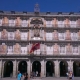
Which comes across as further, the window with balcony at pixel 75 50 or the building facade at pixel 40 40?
the window with balcony at pixel 75 50

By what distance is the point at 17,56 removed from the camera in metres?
45.3

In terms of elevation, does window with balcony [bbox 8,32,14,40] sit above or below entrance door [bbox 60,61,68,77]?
above

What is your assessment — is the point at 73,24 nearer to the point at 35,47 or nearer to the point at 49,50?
the point at 49,50

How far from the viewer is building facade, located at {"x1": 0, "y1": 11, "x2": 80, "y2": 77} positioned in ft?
149

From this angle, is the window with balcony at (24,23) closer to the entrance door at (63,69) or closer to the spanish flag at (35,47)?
the spanish flag at (35,47)

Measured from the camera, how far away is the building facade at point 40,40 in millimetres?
45562

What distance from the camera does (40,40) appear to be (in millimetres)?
46375

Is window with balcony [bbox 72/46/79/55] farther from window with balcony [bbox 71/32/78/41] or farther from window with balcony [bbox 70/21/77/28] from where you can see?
window with balcony [bbox 70/21/77/28]

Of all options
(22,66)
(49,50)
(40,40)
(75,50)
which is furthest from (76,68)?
(22,66)

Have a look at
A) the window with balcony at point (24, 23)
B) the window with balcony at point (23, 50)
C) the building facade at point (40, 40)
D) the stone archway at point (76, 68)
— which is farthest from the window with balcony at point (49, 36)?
the stone archway at point (76, 68)

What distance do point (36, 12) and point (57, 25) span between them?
6.37m

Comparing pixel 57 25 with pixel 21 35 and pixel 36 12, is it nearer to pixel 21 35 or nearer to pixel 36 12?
pixel 36 12

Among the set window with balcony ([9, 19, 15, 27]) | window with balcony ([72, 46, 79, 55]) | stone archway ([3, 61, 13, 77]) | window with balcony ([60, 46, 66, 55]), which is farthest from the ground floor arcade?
window with balcony ([9, 19, 15, 27])

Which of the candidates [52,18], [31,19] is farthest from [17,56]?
[52,18]
